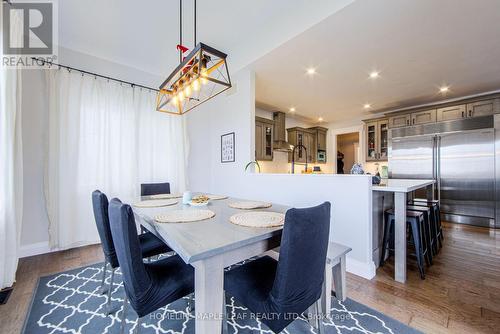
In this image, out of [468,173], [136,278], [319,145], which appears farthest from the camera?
[319,145]

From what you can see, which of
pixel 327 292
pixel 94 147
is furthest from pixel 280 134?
pixel 327 292

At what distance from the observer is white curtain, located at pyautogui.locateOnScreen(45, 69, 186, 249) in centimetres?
262

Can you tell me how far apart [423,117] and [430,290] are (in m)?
3.83

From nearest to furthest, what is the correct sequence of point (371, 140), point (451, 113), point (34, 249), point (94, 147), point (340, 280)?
1. point (340, 280)
2. point (34, 249)
3. point (94, 147)
4. point (451, 113)
5. point (371, 140)

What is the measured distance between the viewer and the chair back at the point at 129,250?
98 centimetres

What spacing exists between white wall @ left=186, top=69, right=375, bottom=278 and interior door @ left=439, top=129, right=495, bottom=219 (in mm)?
3287

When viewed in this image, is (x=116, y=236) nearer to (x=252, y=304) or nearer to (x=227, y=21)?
(x=252, y=304)

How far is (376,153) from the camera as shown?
197 inches

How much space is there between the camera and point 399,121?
4598 mm

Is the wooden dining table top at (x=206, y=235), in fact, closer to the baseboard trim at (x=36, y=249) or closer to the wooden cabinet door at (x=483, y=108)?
the baseboard trim at (x=36, y=249)

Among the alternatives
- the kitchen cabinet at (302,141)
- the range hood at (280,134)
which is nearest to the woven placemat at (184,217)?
the range hood at (280,134)

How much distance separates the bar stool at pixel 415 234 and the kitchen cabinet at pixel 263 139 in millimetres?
→ 2561

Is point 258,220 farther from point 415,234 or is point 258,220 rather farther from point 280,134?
point 280,134

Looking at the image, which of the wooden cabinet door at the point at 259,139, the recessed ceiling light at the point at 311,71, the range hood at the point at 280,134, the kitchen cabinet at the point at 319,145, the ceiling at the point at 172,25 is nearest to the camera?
the ceiling at the point at 172,25
